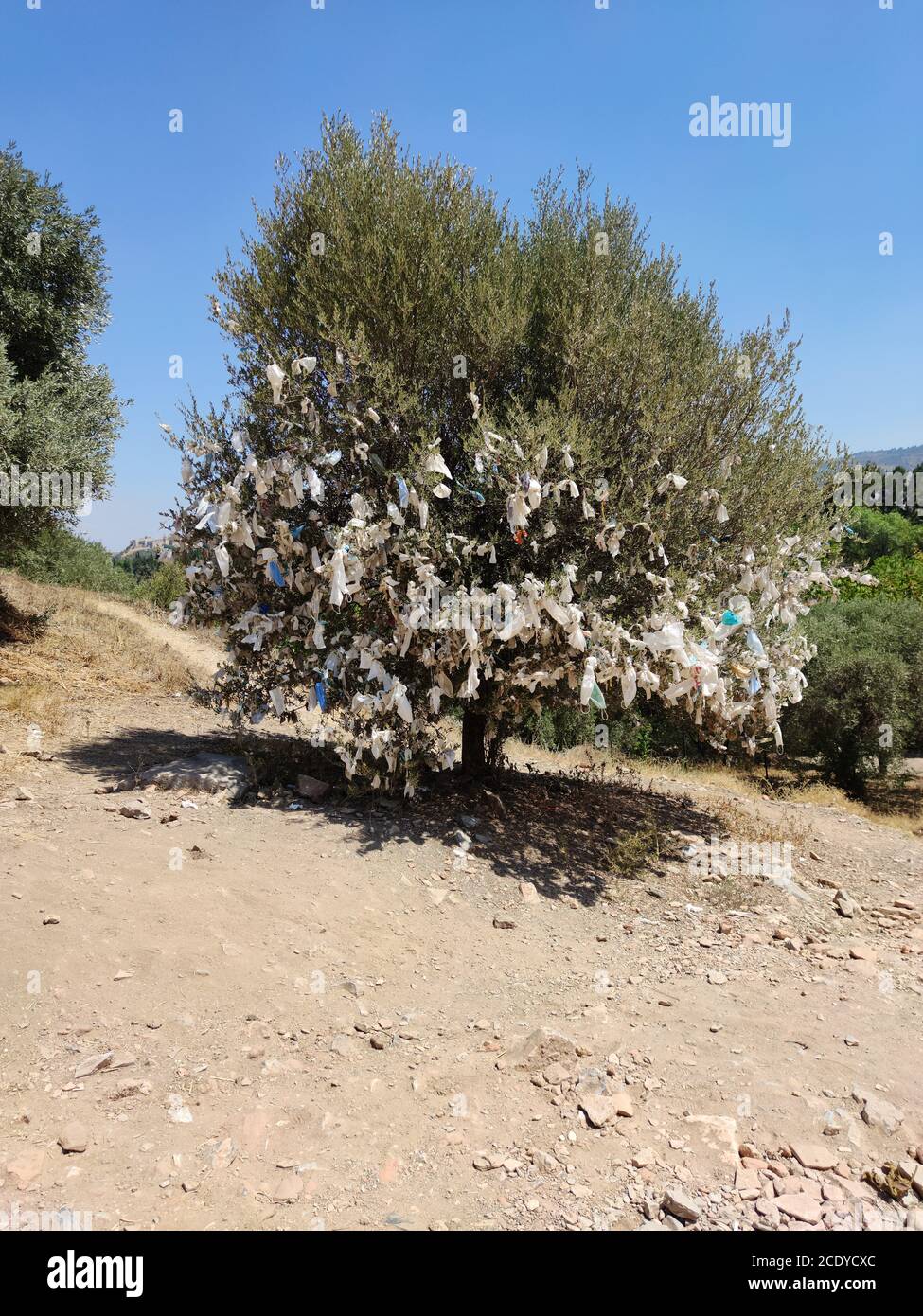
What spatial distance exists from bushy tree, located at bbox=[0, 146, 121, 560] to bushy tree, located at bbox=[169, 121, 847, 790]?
4495 mm

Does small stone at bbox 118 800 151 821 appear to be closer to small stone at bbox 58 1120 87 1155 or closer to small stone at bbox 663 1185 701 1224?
small stone at bbox 58 1120 87 1155

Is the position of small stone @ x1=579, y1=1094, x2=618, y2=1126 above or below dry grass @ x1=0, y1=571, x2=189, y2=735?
below

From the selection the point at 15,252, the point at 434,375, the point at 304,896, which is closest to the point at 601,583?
the point at 434,375

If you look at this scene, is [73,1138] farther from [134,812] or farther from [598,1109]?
[134,812]

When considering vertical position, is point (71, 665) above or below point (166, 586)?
below

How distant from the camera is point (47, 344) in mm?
12898

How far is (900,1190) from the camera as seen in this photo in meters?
3.71

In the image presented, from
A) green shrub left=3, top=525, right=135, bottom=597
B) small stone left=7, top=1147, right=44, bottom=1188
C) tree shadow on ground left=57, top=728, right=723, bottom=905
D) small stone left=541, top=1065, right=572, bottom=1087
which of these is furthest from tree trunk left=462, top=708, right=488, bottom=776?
green shrub left=3, top=525, right=135, bottom=597

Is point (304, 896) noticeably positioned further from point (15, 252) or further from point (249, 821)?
point (15, 252)

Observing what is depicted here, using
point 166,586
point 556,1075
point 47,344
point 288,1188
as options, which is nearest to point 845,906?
point 556,1075

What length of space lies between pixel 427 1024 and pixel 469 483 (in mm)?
4968

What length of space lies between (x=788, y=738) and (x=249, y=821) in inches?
575

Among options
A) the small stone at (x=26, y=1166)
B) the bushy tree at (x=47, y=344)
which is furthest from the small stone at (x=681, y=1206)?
the bushy tree at (x=47, y=344)

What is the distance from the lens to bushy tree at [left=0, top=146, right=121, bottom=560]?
37.5 ft
